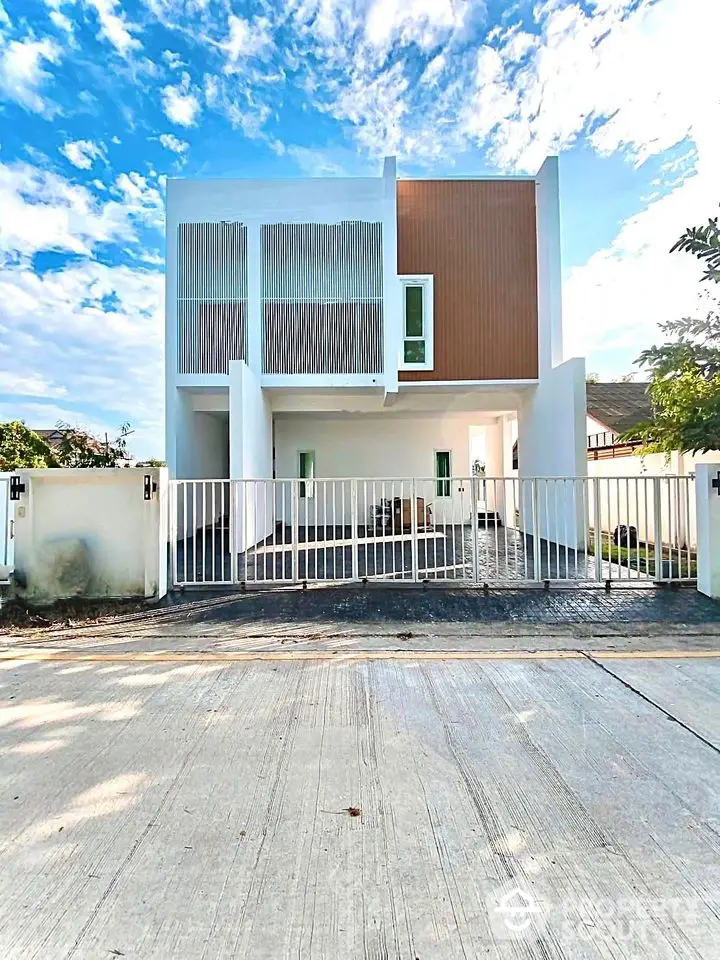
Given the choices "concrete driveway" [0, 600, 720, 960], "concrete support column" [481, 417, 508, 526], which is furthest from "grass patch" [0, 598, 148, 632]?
"concrete support column" [481, 417, 508, 526]

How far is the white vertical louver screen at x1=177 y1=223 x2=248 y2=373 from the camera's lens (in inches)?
481

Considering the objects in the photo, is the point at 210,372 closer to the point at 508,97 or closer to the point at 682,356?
the point at 508,97

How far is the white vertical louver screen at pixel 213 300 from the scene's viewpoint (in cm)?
1221

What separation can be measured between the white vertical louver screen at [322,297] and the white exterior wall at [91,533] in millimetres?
6575

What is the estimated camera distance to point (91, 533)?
20.9ft

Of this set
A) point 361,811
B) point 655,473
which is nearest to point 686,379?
point 361,811

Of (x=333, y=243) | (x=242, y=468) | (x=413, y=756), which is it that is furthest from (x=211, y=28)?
(x=413, y=756)

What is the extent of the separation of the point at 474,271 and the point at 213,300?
6.21 m

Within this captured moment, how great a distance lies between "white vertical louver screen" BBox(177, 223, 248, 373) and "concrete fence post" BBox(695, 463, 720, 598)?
9.62 m

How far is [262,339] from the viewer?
12266mm

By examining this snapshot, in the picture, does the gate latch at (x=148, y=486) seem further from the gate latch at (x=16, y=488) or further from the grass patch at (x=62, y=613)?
the gate latch at (x=16, y=488)

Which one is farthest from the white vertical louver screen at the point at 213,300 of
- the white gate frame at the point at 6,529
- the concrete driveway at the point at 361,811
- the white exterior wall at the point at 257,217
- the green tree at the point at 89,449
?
the concrete driveway at the point at 361,811

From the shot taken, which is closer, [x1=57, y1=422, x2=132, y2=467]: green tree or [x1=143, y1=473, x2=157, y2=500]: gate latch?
[x1=143, y1=473, x2=157, y2=500]: gate latch

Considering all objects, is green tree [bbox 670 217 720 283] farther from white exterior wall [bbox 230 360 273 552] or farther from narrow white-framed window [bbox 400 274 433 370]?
white exterior wall [bbox 230 360 273 552]
